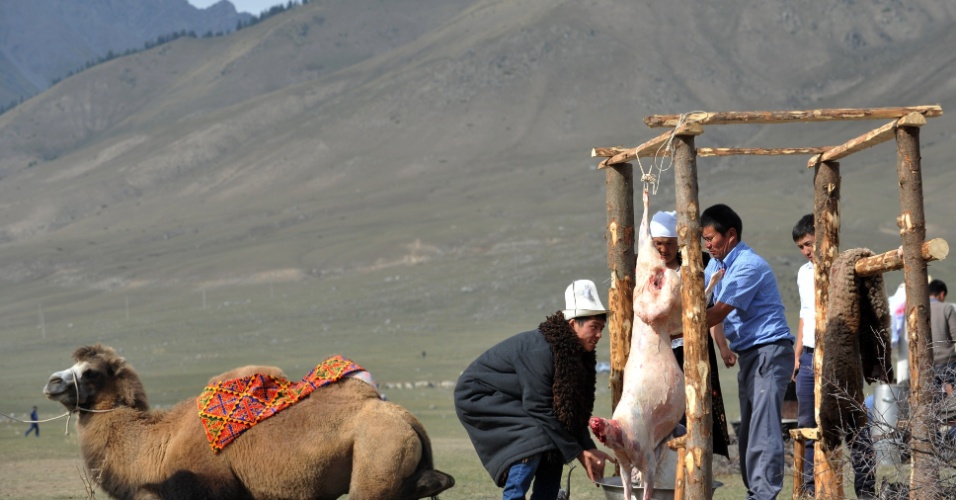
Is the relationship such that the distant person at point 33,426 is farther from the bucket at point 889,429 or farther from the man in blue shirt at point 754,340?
the man in blue shirt at point 754,340

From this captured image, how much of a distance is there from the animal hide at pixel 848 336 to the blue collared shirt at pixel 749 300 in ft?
1.17

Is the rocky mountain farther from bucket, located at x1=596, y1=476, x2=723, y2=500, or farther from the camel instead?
bucket, located at x1=596, y1=476, x2=723, y2=500

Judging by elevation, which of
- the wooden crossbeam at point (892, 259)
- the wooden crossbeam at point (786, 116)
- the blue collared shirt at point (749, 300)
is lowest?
the blue collared shirt at point (749, 300)

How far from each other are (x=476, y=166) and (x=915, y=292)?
4808 inches

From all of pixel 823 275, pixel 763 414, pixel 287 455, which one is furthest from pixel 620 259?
pixel 287 455

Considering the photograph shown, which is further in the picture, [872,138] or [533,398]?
[872,138]

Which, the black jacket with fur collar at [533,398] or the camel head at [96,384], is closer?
the black jacket with fur collar at [533,398]

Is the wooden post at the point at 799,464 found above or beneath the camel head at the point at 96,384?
beneath

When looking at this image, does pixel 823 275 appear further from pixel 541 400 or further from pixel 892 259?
pixel 541 400

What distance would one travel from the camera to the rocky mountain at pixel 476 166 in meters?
80.4

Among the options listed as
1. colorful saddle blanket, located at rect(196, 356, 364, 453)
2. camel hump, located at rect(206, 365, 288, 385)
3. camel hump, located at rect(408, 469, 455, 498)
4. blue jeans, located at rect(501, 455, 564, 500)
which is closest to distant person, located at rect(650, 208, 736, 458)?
blue jeans, located at rect(501, 455, 564, 500)

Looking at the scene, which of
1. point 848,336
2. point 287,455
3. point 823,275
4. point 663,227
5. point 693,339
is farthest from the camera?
point 287,455

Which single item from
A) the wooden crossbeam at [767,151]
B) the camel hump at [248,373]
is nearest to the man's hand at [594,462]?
the wooden crossbeam at [767,151]

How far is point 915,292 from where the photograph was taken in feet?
26.0
